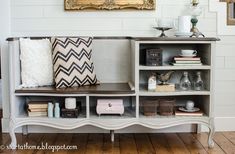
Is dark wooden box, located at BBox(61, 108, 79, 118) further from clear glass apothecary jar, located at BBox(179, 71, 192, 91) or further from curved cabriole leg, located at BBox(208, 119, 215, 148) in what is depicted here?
curved cabriole leg, located at BBox(208, 119, 215, 148)

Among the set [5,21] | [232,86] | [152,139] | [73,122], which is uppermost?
[5,21]

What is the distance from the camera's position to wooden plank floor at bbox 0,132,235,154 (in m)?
3.01

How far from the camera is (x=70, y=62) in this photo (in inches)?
124

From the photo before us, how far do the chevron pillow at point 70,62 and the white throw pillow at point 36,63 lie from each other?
0.09 meters

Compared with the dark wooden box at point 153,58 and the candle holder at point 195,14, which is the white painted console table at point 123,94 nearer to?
the dark wooden box at point 153,58

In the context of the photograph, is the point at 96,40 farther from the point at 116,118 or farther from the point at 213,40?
the point at 213,40

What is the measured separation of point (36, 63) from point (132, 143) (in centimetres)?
115

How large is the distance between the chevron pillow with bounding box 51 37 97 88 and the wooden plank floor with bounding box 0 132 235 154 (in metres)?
0.55

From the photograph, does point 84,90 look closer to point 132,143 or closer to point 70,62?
point 70,62

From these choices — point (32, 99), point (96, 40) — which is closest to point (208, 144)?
point (96, 40)

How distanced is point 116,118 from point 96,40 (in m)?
0.84

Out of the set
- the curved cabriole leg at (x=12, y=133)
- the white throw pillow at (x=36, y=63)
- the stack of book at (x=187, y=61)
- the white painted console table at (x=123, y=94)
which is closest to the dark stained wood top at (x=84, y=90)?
the white painted console table at (x=123, y=94)

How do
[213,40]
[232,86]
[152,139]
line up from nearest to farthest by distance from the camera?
[213,40] < [152,139] < [232,86]

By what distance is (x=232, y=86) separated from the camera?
11.7 feet
